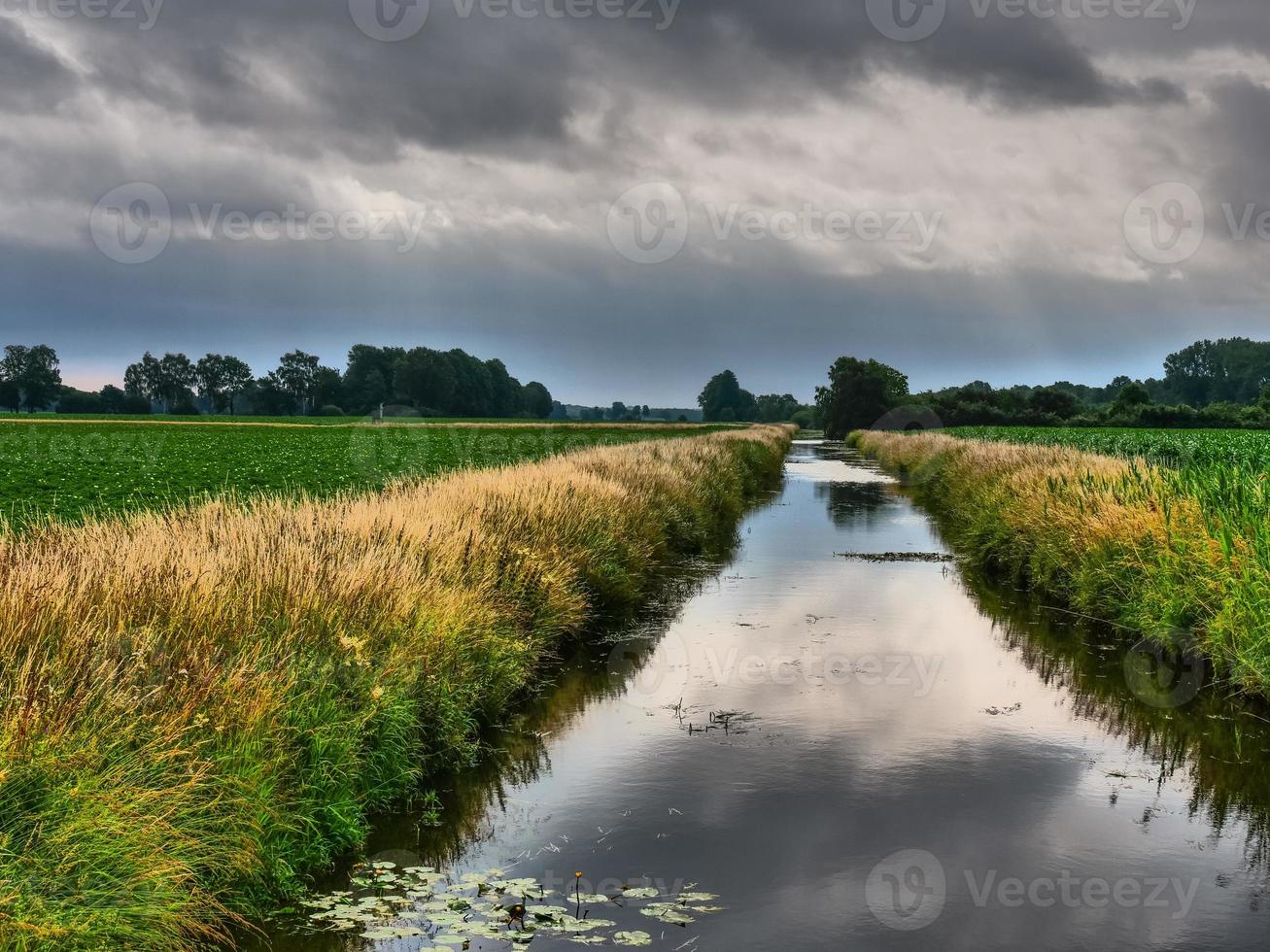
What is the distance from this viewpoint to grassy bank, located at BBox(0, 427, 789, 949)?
13.8 ft

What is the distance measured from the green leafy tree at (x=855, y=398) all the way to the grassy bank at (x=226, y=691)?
116153 millimetres

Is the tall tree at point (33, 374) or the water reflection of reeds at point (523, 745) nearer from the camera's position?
the water reflection of reeds at point (523, 745)

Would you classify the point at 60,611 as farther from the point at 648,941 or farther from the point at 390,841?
the point at 648,941

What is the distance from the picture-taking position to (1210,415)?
7750 centimetres

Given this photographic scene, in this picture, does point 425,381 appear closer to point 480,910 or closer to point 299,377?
point 299,377

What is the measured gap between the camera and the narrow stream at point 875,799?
17.7 ft

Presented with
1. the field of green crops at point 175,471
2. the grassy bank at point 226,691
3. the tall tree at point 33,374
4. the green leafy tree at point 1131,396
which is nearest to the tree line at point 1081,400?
the green leafy tree at point 1131,396

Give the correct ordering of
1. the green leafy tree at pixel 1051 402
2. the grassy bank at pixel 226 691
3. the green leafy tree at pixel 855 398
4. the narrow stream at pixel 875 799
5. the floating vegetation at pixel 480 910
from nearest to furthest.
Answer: the grassy bank at pixel 226 691 → the floating vegetation at pixel 480 910 → the narrow stream at pixel 875 799 → the green leafy tree at pixel 1051 402 → the green leafy tree at pixel 855 398

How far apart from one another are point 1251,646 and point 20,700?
9696 mm

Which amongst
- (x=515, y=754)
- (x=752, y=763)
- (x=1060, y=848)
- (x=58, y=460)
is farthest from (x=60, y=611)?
(x=58, y=460)

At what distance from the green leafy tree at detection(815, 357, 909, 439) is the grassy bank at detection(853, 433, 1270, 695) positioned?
4084 inches

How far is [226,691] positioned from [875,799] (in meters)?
4.60

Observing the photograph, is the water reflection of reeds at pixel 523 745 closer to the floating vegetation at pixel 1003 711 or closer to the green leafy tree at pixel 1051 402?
the floating vegetation at pixel 1003 711

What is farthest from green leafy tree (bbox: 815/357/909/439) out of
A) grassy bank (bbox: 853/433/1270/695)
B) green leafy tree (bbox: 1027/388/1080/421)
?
grassy bank (bbox: 853/433/1270/695)
